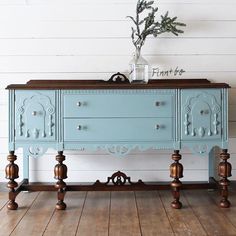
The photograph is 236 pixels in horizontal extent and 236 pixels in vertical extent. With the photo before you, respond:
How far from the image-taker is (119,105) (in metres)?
2.76

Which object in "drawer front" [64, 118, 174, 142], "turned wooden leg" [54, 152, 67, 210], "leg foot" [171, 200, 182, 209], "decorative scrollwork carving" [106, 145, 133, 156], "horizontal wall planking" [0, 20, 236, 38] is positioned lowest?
"leg foot" [171, 200, 182, 209]

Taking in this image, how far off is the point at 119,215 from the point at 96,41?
4.28 feet

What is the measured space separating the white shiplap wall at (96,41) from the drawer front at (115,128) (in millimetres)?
579

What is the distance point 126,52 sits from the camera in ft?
10.6

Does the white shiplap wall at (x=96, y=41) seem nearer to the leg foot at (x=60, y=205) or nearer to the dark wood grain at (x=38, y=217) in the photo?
the dark wood grain at (x=38, y=217)

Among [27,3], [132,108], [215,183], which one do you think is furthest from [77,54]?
[215,183]

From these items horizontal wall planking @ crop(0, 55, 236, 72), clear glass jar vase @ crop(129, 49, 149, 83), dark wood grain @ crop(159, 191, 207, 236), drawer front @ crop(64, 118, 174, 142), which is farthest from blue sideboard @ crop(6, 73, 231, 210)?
horizontal wall planking @ crop(0, 55, 236, 72)

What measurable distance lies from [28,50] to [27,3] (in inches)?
13.5

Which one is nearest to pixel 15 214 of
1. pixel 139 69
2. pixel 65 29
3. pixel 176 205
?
pixel 176 205

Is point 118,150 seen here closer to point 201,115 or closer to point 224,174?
point 201,115

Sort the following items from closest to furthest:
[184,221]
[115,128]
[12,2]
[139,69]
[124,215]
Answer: [184,221] → [124,215] → [115,128] → [139,69] → [12,2]

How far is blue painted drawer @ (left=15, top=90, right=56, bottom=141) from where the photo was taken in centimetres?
275

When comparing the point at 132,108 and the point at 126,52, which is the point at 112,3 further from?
the point at 132,108

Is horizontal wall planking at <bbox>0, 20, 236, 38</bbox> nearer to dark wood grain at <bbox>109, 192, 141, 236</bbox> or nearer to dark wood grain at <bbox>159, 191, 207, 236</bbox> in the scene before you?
dark wood grain at <bbox>109, 192, 141, 236</bbox>
